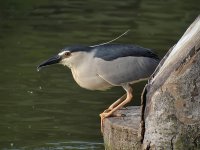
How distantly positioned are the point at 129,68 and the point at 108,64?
0.25 meters

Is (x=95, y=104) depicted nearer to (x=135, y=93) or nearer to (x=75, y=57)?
(x=135, y=93)

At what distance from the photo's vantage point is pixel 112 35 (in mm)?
16297

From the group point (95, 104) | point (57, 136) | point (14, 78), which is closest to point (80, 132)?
point (57, 136)

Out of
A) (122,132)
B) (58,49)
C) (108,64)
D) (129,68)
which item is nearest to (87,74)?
(108,64)

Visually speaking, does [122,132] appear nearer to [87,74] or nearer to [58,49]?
[87,74]

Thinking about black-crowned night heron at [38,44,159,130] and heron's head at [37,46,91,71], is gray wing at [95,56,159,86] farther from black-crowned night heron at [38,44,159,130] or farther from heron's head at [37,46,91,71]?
heron's head at [37,46,91,71]

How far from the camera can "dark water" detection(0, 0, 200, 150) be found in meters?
10.1

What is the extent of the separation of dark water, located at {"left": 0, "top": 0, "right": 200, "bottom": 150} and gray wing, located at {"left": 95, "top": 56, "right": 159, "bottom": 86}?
1.64 metres

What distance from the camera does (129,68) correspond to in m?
8.10

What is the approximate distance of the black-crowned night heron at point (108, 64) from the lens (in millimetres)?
7938

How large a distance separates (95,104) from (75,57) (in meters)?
3.50

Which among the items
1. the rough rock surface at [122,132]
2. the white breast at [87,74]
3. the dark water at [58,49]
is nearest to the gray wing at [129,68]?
the white breast at [87,74]

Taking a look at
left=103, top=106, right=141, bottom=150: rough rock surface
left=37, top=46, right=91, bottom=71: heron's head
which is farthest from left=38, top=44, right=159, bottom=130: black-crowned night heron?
left=103, top=106, right=141, bottom=150: rough rock surface

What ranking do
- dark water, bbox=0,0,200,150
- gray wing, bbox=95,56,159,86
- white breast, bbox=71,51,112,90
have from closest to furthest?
white breast, bbox=71,51,112,90, gray wing, bbox=95,56,159,86, dark water, bbox=0,0,200,150
